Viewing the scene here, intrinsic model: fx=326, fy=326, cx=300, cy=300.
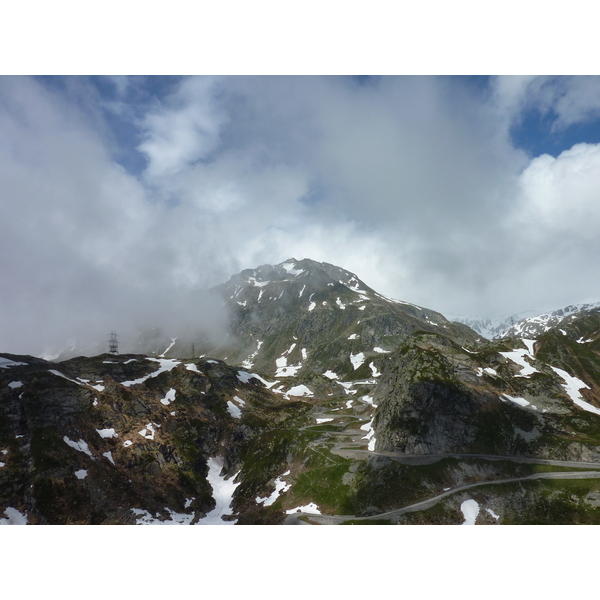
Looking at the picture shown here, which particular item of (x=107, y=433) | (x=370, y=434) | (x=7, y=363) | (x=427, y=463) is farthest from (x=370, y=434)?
(x=7, y=363)

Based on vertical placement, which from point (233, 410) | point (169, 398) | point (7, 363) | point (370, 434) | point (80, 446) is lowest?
point (370, 434)

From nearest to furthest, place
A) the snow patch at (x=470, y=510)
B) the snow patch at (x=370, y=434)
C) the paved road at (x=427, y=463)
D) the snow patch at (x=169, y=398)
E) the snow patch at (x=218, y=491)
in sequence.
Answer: the snow patch at (x=470, y=510), the paved road at (x=427, y=463), the snow patch at (x=218, y=491), the snow patch at (x=370, y=434), the snow patch at (x=169, y=398)

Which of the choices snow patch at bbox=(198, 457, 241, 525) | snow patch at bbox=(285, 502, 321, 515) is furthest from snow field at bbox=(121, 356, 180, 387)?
snow patch at bbox=(285, 502, 321, 515)

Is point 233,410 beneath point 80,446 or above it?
above

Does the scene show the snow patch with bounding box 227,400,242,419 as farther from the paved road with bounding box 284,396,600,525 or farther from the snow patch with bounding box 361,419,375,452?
the snow patch with bounding box 361,419,375,452

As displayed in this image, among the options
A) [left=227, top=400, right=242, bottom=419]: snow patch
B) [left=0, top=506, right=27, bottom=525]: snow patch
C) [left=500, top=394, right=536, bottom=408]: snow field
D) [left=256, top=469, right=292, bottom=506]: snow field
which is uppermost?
[left=227, top=400, right=242, bottom=419]: snow patch

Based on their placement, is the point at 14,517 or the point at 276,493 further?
the point at 276,493

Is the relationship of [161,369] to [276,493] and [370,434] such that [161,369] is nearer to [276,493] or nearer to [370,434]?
[276,493]

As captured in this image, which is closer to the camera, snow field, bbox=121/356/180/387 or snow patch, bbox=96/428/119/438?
snow patch, bbox=96/428/119/438

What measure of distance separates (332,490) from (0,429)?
88.2 meters

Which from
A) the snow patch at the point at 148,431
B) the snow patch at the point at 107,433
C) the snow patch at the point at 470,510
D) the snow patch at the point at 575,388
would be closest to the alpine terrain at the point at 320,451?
the snow patch at the point at 470,510

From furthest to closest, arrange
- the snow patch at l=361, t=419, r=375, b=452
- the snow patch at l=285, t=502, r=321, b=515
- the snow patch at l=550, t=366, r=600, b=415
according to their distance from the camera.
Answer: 1. the snow patch at l=550, t=366, r=600, b=415
2. the snow patch at l=361, t=419, r=375, b=452
3. the snow patch at l=285, t=502, r=321, b=515

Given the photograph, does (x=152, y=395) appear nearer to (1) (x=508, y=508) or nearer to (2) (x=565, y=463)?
(1) (x=508, y=508)

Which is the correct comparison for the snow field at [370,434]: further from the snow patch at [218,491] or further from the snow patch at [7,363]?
the snow patch at [7,363]
